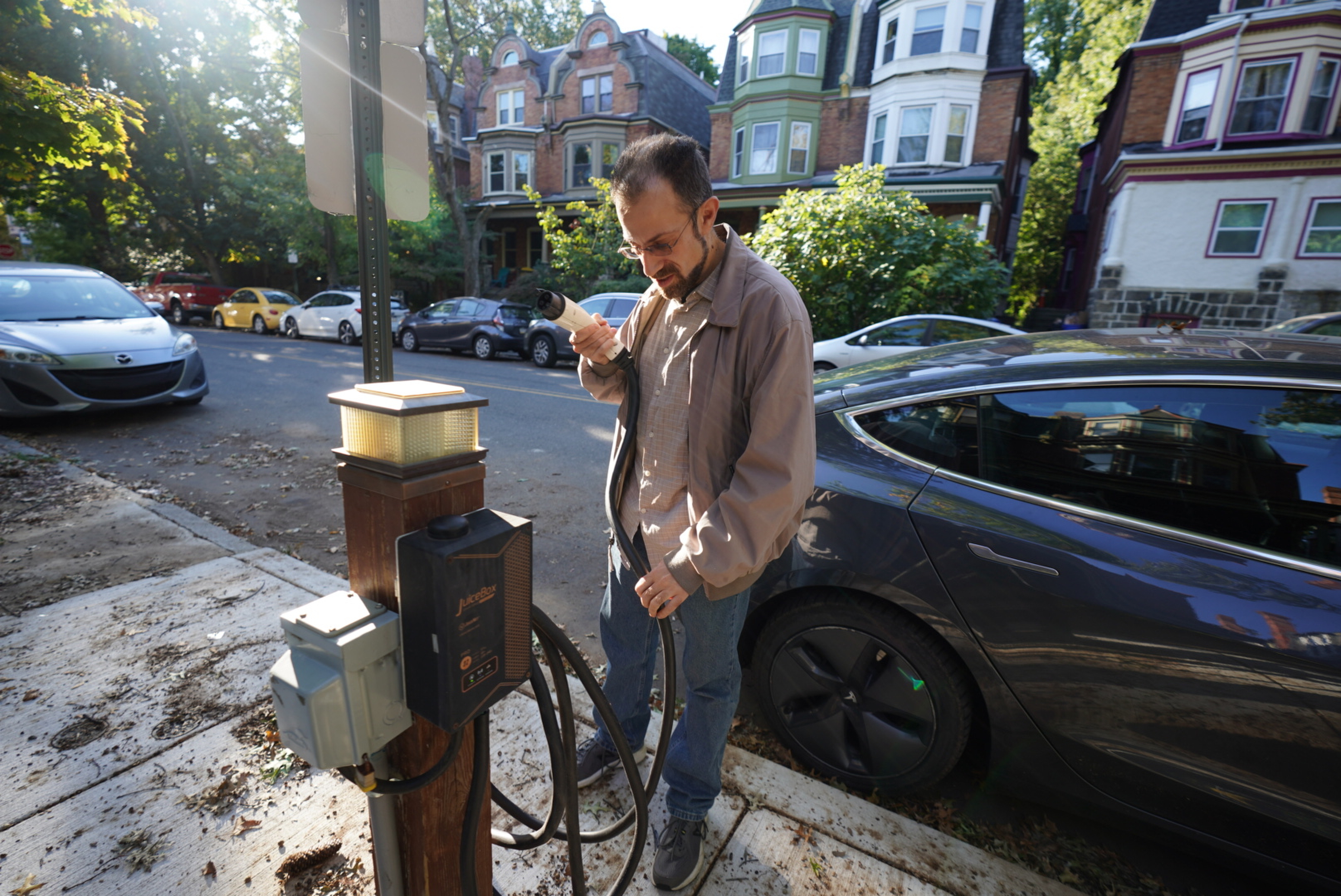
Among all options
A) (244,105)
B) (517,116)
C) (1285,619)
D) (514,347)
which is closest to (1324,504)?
(1285,619)

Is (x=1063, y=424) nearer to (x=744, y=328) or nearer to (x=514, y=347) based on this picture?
(x=744, y=328)

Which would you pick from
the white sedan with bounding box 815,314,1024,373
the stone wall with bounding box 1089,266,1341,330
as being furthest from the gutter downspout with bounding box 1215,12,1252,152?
the white sedan with bounding box 815,314,1024,373

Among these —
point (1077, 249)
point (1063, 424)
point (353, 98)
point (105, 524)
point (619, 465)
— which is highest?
point (1077, 249)

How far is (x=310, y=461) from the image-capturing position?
6098mm

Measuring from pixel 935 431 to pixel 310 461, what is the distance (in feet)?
19.0

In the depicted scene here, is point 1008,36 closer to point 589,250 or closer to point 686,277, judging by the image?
point 589,250

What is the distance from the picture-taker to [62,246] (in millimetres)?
26781

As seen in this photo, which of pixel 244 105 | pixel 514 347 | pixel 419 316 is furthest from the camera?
pixel 244 105

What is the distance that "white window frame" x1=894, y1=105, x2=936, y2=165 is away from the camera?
59.9 feet

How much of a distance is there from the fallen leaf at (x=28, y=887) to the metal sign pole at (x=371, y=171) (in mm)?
1556

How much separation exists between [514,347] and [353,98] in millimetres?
12981

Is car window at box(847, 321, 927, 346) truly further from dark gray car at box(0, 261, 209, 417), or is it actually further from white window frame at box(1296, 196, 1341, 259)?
white window frame at box(1296, 196, 1341, 259)

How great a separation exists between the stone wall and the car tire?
12.8m

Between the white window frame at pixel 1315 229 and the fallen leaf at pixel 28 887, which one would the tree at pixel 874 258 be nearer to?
the white window frame at pixel 1315 229
